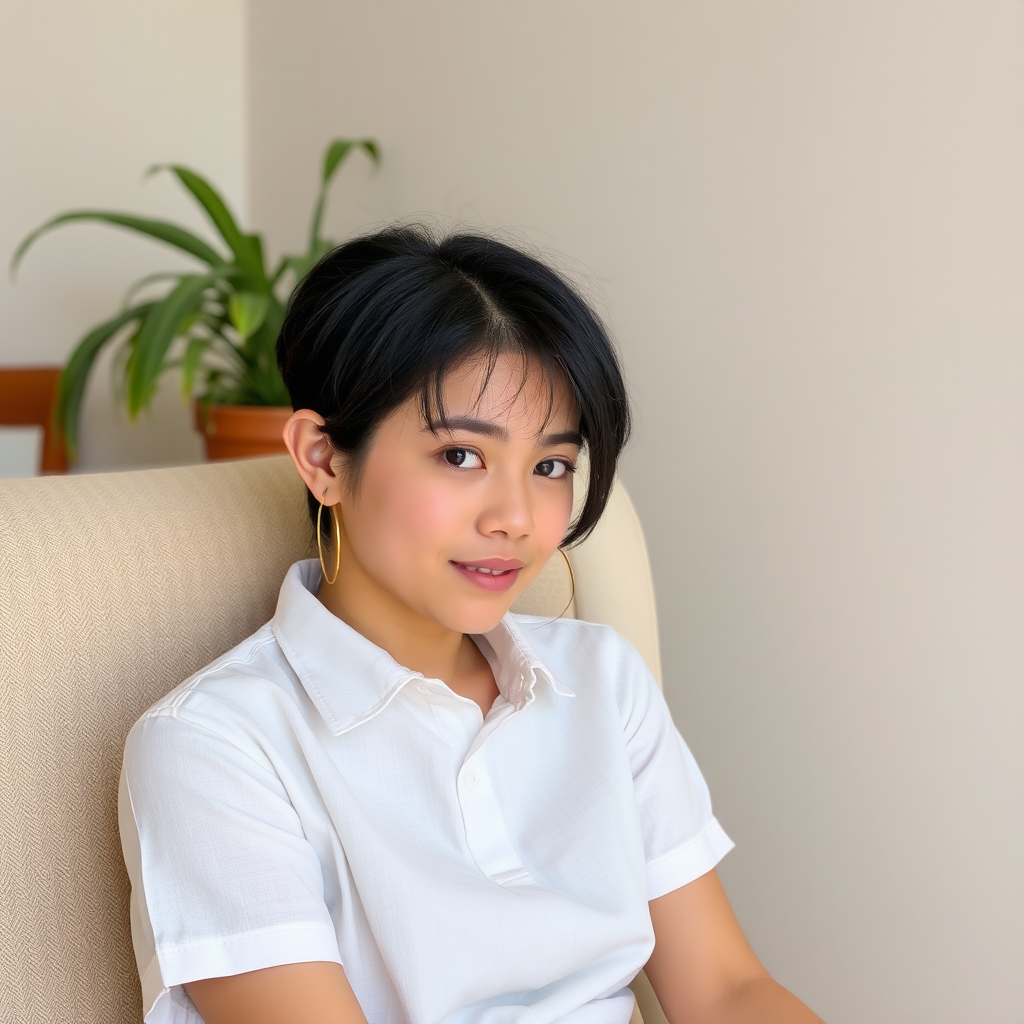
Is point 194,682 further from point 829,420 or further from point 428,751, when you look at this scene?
point 829,420

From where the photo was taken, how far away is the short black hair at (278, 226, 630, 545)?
89 centimetres

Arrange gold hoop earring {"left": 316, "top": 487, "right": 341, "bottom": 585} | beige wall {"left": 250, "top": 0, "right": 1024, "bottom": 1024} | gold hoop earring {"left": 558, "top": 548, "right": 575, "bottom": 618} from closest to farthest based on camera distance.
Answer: gold hoop earring {"left": 316, "top": 487, "right": 341, "bottom": 585} < gold hoop earring {"left": 558, "top": 548, "right": 575, "bottom": 618} < beige wall {"left": 250, "top": 0, "right": 1024, "bottom": 1024}

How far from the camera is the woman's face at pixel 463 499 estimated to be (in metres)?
0.89

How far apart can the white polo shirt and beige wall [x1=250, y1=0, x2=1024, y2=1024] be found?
19.5 inches

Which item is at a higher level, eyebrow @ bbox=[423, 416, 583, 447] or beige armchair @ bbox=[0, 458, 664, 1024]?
eyebrow @ bbox=[423, 416, 583, 447]

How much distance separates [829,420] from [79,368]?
1394 millimetres

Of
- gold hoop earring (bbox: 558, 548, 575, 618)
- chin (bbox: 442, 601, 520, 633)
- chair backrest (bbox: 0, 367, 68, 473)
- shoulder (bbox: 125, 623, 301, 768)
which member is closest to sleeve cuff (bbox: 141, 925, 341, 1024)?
shoulder (bbox: 125, 623, 301, 768)

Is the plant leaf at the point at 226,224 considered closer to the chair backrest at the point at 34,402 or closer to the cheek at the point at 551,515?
the chair backrest at the point at 34,402

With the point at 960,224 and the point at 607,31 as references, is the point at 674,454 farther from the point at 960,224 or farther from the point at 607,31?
the point at 607,31

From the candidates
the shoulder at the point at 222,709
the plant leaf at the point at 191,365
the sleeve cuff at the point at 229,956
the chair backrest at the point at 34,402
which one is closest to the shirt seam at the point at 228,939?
the sleeve cuff at the point at 229,956

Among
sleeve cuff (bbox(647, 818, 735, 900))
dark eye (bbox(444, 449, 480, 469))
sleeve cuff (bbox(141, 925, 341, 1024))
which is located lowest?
sleeve cuff (bbox(647, 818, 735, 900))

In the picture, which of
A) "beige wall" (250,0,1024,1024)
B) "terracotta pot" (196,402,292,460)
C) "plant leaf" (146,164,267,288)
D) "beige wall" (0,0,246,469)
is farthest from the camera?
"beige wall" (0,0,246,469)

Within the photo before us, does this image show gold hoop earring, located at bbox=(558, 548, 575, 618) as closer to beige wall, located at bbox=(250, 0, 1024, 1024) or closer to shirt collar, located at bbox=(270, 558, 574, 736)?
shirt collar, located at bbox=(270, 558, 574, 736)

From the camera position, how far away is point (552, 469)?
981 mm
